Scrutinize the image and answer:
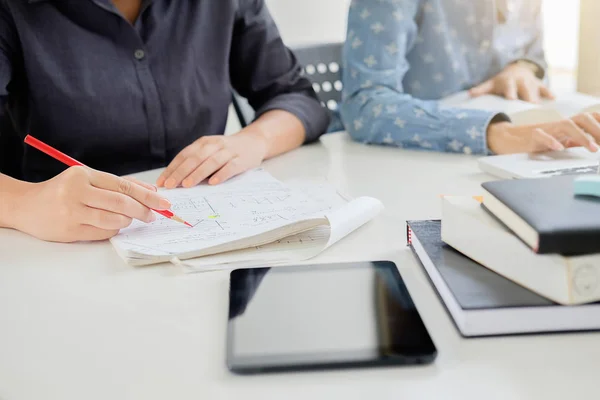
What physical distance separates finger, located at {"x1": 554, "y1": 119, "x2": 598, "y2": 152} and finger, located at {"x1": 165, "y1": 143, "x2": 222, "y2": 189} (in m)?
0.50

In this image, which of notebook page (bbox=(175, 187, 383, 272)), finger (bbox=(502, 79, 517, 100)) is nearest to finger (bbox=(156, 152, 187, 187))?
notebook page (bbox=(175, 187, 383, 272))

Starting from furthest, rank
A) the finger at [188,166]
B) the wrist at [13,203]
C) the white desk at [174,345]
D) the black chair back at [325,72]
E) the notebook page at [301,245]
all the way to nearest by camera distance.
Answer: the black chair back at [325,72] → the finger at [188,166] → the wrist at [13,203] → the notebook page at [301,245] → the white desk at [174,345]

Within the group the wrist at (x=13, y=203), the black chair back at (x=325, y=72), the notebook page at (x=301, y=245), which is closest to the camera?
the notebook page at (x=301, y=245)

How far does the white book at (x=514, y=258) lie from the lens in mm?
428

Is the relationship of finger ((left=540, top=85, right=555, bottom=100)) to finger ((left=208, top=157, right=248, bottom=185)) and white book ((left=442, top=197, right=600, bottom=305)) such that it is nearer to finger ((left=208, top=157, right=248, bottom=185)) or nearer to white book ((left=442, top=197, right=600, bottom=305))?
finger ((left=208, top=157, right=248, bottom=185))

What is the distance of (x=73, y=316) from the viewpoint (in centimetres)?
52

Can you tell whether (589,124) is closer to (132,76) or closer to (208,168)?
(208,168)

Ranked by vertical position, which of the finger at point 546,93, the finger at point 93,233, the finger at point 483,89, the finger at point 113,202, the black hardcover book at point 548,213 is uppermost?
the black hardcover book at point 548,213

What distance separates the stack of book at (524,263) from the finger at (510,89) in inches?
28.1

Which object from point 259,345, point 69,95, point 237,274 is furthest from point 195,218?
point 69,95

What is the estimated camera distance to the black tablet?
42 centimetres

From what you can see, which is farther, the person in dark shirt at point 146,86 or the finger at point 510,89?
the finger at point 510,89

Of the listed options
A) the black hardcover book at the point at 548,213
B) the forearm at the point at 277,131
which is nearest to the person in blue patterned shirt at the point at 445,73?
the forearm at the point at 277,131

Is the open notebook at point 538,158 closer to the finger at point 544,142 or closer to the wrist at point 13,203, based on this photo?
the finger at point 544,142
